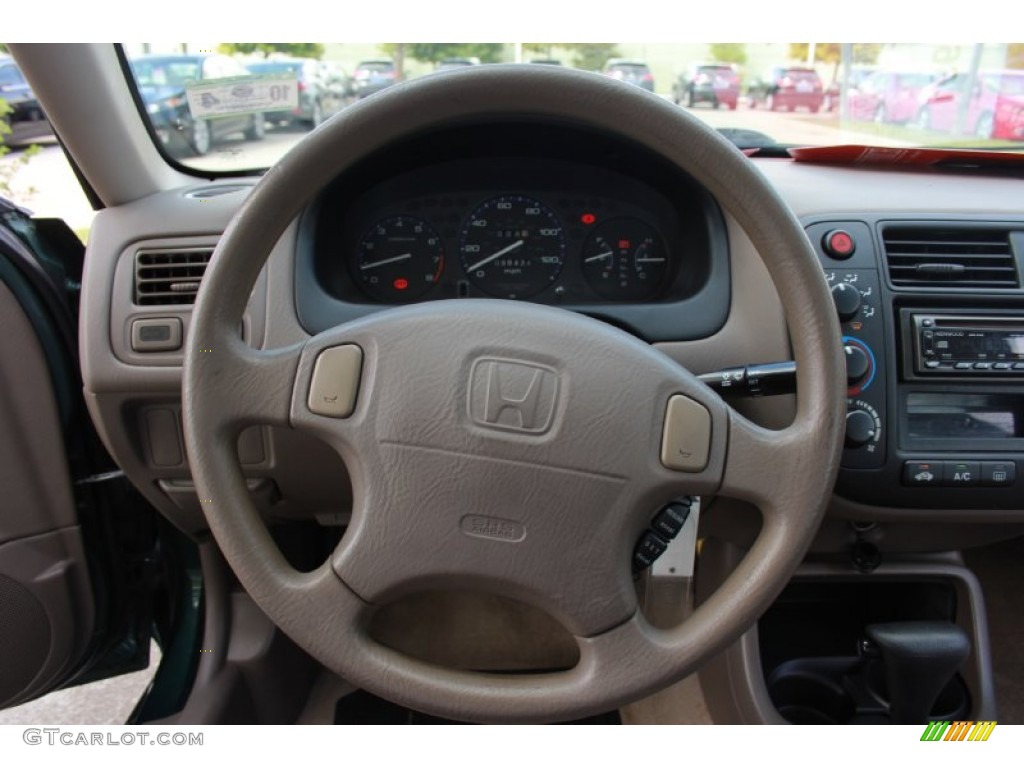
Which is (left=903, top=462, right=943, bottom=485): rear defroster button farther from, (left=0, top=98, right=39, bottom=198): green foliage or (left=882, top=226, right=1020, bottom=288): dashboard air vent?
(left=0, top=98, right=39, bottom=198): green foliage

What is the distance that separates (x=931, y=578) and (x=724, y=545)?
0.41m

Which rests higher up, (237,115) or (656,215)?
(237,115)

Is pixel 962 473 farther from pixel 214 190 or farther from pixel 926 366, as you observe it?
pixel 214 190

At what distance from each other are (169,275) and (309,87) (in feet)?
1.36

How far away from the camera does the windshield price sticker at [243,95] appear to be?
136 cm

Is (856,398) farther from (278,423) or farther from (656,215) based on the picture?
(278,423)

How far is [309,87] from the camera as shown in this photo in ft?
4.46

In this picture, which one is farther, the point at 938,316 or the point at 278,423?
the point at 938,316

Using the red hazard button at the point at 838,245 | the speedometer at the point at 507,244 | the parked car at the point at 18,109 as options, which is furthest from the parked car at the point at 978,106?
the parked car at the point at 18,109

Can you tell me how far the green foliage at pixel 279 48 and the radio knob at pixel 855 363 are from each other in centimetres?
96

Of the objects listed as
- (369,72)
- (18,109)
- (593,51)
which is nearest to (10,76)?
(18,109)

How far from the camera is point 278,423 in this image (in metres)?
0.90

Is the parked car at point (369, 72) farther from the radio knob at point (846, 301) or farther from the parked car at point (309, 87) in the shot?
the radio knob at point (846, 301)

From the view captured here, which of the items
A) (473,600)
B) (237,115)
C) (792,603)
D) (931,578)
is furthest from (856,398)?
(237,115)
